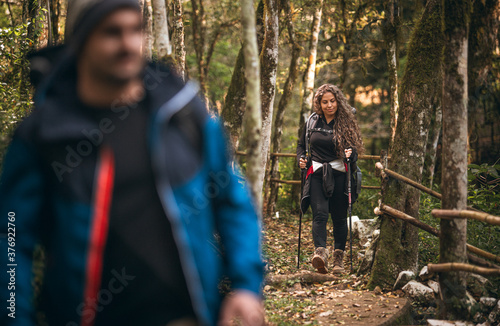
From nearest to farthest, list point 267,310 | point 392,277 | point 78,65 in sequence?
point 78,65, point 267,310, point 392,277

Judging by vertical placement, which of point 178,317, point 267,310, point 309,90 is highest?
point 309,90

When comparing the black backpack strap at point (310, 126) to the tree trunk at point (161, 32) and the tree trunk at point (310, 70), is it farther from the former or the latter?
the tree trunk at point (310, 70)

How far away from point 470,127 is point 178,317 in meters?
6.97

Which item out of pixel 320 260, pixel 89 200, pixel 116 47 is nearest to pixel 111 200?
pixel 89 200

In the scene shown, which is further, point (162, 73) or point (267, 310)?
point (267, 310)

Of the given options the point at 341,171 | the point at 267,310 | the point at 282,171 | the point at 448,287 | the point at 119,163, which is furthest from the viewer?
the point at 282,171

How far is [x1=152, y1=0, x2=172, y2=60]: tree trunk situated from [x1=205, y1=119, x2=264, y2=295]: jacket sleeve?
2133 millimetres

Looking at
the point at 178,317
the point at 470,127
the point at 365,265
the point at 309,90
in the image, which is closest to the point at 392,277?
the point at 365,265

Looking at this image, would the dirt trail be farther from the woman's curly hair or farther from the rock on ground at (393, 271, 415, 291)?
the woman's curly hair

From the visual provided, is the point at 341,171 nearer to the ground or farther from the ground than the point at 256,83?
nearer to the ground

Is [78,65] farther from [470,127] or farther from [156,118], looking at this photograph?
[470,127]

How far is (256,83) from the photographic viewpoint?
10.2 ft

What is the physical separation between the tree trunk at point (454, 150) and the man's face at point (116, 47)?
3476mm

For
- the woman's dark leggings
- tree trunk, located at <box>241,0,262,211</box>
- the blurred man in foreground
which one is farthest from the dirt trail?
the blurred man in foreground
